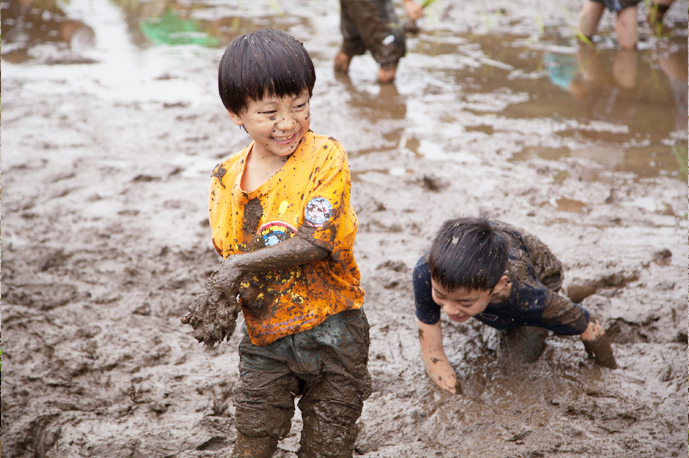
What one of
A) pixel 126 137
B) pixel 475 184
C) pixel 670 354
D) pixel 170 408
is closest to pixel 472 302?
pixel 670 354

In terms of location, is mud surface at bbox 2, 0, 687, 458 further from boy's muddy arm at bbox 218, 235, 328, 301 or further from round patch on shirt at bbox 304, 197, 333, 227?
round patch on shirt at bbox 304, 197, 333, 227

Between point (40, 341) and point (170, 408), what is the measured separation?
723 mm

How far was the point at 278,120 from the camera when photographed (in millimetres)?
1575

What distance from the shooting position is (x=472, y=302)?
2021 millimetres

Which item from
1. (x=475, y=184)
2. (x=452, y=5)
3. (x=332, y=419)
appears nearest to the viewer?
(x=332, y=419)

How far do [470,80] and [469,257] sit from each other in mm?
3902

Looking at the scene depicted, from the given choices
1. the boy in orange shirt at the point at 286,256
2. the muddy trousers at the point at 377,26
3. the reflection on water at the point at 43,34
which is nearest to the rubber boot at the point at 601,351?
the boy in orange shirt at the point at 286,256

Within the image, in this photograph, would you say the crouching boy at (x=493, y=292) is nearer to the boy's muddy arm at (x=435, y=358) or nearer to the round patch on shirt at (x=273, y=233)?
the boy's muddy arm at (x=435, y=358)

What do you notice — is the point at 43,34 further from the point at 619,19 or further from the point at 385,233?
the point at 619,19

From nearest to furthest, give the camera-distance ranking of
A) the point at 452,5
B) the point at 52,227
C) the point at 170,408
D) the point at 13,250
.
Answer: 1. the point at 170,408
2. the point at 13,250
3. the point at 52,227
4. the point at 452,5

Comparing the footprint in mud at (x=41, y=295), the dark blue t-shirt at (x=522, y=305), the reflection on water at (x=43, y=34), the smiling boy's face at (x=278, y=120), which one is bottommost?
the reflection on water at (x=43, y=34)

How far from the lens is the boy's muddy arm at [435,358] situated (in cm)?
230

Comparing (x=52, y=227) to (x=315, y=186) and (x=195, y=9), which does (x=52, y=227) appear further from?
(x=195, y=9)

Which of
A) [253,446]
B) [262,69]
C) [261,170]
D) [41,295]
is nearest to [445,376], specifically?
[253,446]
